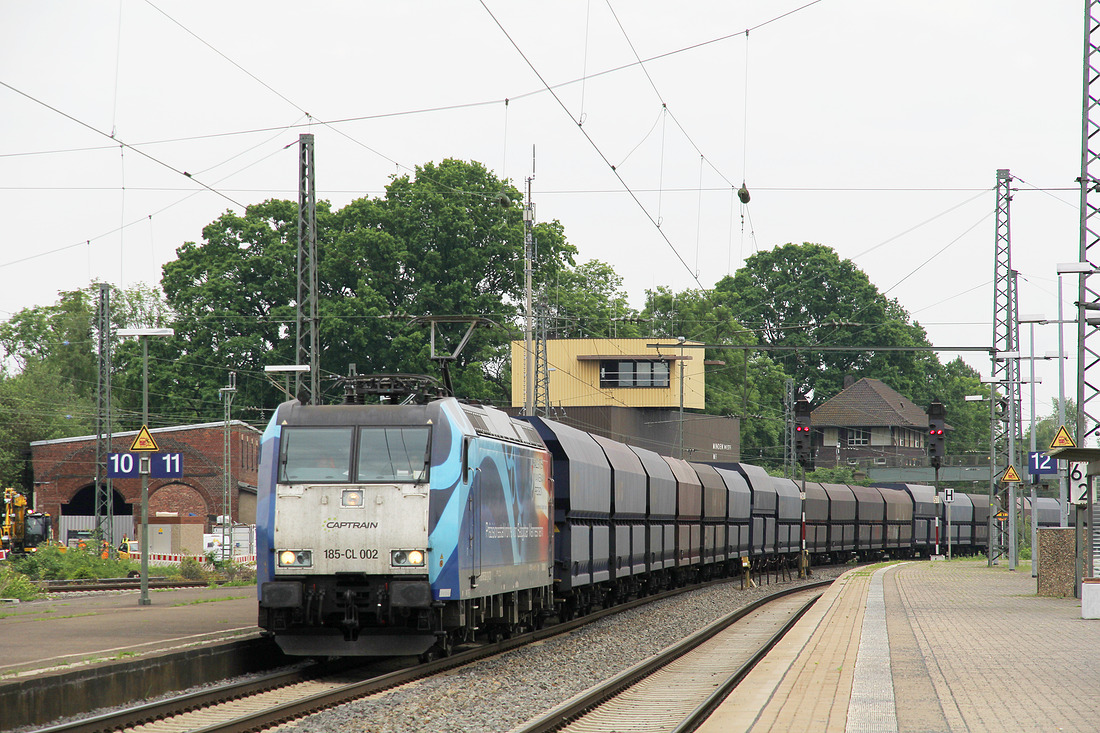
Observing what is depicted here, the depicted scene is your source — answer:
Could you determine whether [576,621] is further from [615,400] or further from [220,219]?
[220,219]

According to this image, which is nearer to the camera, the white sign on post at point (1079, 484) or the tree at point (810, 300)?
the white sign on post at point (1079, 484)

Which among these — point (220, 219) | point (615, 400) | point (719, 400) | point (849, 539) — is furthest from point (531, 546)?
point (719, 400)

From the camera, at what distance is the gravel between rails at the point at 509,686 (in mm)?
10938

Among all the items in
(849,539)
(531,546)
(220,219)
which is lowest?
(849,539)

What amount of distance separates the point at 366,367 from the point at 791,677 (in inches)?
2077

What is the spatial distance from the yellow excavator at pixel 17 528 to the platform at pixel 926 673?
3225 centimetres

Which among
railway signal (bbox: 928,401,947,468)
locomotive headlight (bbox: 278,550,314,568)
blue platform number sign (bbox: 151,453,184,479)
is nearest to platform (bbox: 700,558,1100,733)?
locomotive headlight (bbox: 278,550,314,568)

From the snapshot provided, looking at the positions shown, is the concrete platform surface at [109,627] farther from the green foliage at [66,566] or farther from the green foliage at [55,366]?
the green foliage at [55,366]

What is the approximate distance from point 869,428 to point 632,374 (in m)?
43.8

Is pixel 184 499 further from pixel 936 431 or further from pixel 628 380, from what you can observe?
→ pixel 936 431

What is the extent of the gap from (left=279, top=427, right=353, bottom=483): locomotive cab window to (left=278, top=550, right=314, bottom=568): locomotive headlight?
82 centimetres

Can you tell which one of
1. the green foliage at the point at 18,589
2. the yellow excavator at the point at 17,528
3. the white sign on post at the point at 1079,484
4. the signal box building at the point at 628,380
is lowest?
the yellow excavator at the point at 17,528

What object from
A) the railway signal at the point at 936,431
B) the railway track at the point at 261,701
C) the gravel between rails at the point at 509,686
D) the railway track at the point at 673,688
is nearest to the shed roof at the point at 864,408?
the railway signal at the point at 936,431

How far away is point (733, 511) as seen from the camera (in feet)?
125
